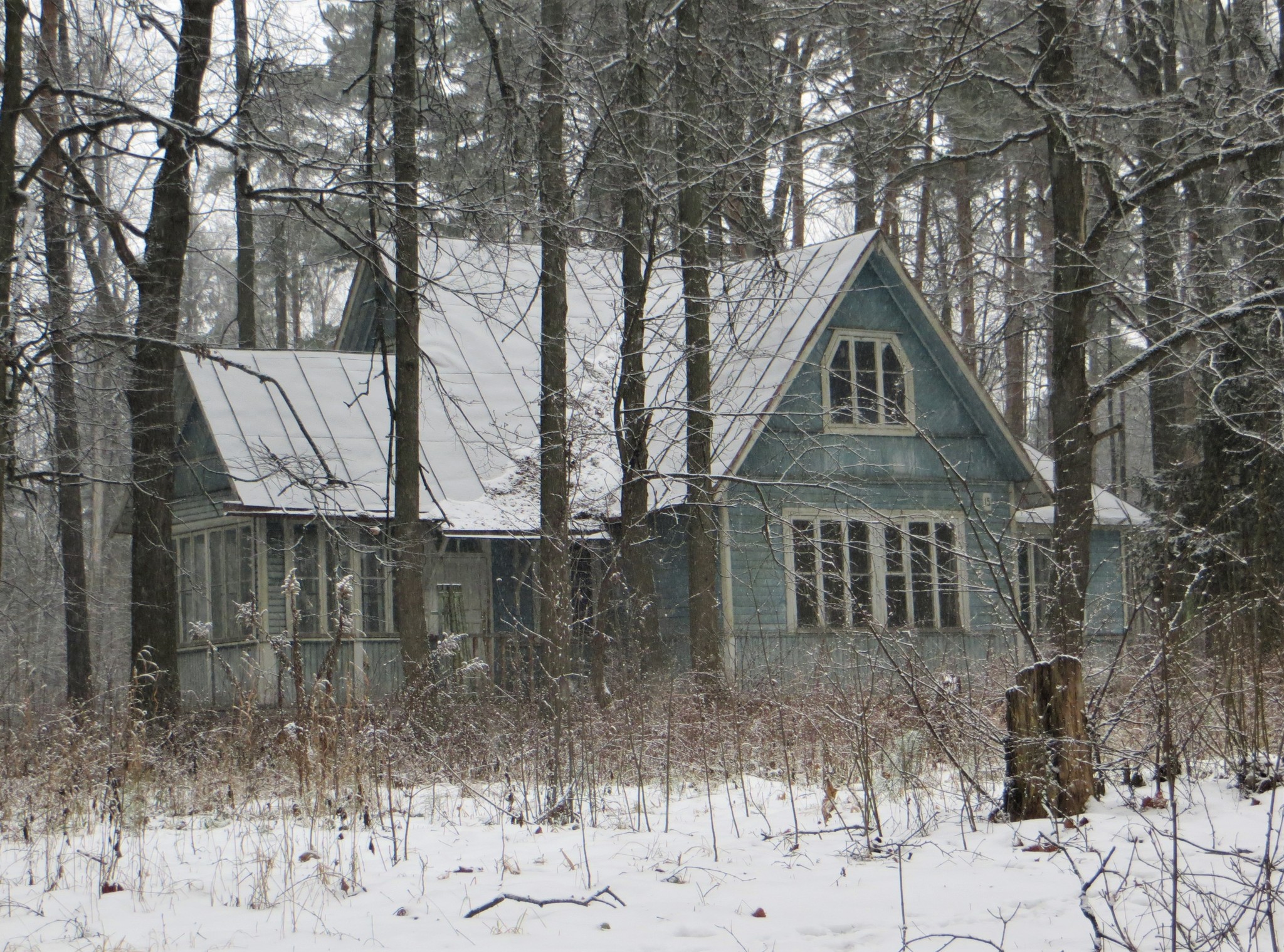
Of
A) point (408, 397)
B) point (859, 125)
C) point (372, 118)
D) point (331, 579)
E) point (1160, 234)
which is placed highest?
point (859, 125)

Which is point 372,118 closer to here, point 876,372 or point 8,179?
point 8,179

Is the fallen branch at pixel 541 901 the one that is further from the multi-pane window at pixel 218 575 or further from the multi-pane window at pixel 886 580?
the multi-pane window at pixel 218 575

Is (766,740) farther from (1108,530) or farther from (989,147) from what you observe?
(1108,530)

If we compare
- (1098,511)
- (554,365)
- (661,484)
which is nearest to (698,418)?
(554,365)

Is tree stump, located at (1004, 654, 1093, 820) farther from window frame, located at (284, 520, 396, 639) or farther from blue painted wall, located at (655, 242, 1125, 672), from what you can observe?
window frame, located at (284, 520, 396, 639)

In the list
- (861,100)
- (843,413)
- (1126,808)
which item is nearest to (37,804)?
(1126,808)

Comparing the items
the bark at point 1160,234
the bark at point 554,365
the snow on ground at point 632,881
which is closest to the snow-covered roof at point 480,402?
the bark at point 554,365

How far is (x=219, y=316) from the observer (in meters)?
38.2

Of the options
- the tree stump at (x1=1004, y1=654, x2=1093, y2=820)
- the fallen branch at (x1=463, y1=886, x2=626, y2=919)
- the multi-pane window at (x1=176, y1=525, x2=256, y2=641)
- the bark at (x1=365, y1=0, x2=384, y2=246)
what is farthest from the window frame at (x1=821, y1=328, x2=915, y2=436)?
the fallen branch at (x1=463, y1=886, x2=626, y2=919)

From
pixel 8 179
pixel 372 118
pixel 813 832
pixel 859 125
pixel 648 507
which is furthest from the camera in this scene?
pixel 648 507

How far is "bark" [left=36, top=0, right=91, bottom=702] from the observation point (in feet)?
34.0

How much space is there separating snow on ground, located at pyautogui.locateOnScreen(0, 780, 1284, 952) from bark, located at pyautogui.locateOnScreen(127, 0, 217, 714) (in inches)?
224

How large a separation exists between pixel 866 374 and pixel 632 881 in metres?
14.0

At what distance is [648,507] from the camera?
15.3 metres
